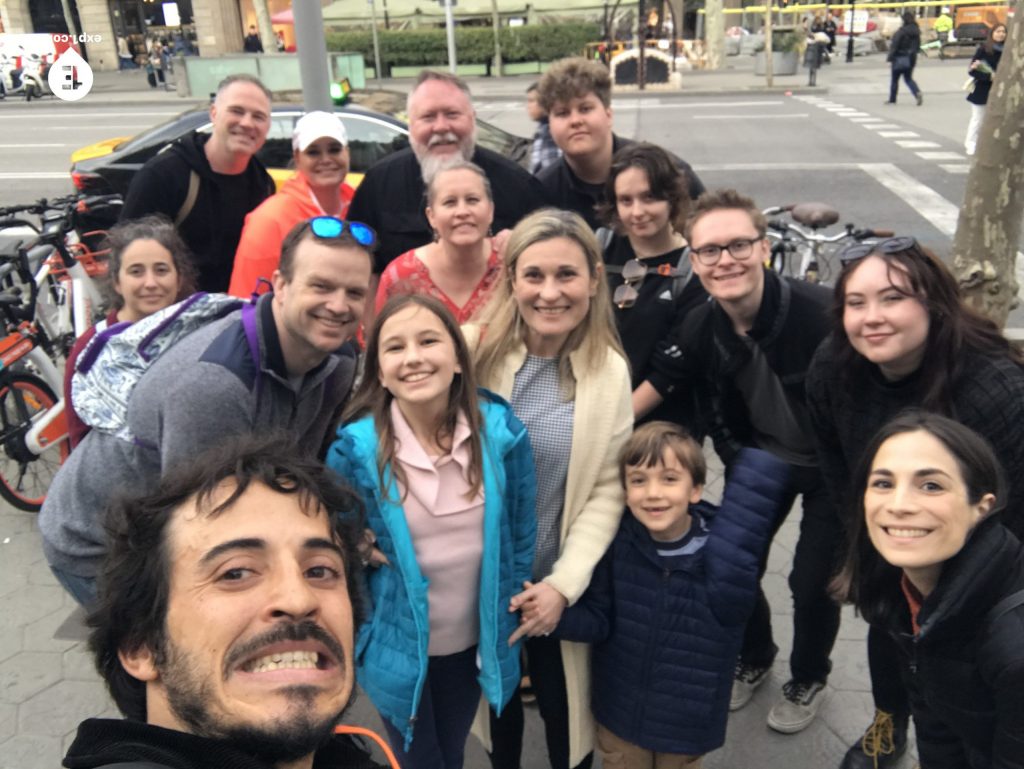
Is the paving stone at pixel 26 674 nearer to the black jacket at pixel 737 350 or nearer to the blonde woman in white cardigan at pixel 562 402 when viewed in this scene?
the blonde woman in white cardigan at pixel 562 402

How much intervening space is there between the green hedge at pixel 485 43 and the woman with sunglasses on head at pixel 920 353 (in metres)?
27.3

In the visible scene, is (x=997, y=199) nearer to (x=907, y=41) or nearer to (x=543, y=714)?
(x=543, y=714)

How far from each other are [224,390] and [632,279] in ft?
4.94

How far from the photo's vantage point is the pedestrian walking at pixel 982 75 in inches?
473

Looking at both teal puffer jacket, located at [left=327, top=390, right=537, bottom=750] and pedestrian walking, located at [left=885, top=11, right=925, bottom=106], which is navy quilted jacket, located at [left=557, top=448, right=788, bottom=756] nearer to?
teal puffer jacket, located at [left=327, top=390, right=537, bottom=750]

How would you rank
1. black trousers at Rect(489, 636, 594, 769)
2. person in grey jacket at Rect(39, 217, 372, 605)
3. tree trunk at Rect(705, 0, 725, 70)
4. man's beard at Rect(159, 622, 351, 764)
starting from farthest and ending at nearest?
tree trunk at Rect(705, 0, 725, 70) → black trousers at Rect(489, 636, 594, 769) → person in grey jacket at Rect(39, 217, 372, 605) → man's beard at Rect(159, 622, 351, 764)

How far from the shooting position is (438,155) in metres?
3.64

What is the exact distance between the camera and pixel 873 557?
94.0 inches

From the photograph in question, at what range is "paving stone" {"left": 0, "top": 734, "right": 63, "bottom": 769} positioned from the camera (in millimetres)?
3117

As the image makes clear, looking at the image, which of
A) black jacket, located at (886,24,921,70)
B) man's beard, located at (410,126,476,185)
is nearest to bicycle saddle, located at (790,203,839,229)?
man's beard, located at (410,126,476,185)

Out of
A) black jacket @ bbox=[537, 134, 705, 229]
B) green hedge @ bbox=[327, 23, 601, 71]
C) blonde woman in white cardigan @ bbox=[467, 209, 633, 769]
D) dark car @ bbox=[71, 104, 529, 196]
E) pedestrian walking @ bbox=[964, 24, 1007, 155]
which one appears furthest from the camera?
green hedge @ bbox=[327, 23, 601, 71]

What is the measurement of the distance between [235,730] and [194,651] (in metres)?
0.17

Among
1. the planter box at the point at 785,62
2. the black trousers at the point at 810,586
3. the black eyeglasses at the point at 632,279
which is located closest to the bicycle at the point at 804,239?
the black eyeglasses at the point at 632,279

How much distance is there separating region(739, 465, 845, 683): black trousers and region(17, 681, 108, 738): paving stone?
2.59 m
